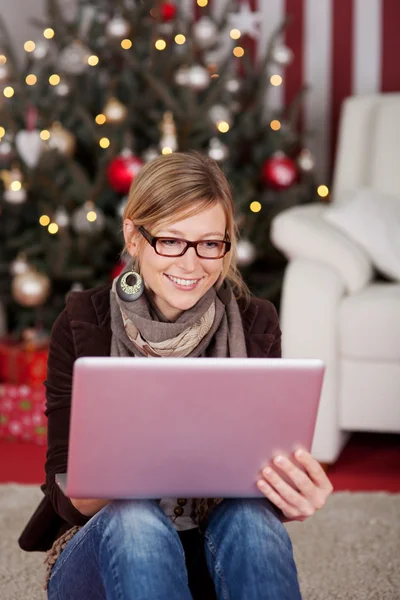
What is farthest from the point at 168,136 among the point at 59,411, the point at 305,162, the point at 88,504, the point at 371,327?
the point at 88,504

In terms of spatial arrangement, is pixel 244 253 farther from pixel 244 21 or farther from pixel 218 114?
pixel 244 21

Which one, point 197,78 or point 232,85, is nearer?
point 197,78

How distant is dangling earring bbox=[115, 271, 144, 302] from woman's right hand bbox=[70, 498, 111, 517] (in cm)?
30

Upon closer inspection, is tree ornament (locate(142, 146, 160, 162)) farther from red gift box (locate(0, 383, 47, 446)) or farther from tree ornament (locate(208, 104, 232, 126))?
red gift box (locate(0, 383, 47, 446))

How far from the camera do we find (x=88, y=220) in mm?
3070

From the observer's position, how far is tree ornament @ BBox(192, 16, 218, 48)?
323cm

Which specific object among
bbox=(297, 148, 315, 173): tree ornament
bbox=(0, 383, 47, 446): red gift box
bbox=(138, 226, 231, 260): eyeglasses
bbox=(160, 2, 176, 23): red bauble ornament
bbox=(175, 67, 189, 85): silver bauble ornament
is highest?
bbox=(160, 2, 176, 23): red bauble ornament

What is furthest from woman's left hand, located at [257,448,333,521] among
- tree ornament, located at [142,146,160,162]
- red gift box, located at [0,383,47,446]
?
tree ornament, located at [142,146,160,162]

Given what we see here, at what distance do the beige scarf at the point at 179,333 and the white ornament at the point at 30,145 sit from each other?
1.81 m

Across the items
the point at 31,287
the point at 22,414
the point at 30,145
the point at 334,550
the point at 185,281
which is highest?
the point at 185,281

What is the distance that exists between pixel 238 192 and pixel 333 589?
5.77ft

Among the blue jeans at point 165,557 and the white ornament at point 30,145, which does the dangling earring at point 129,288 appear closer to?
the blue jeans at point 165,557

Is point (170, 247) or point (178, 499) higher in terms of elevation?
point (170, 247)

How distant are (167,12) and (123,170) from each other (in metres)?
0.66
